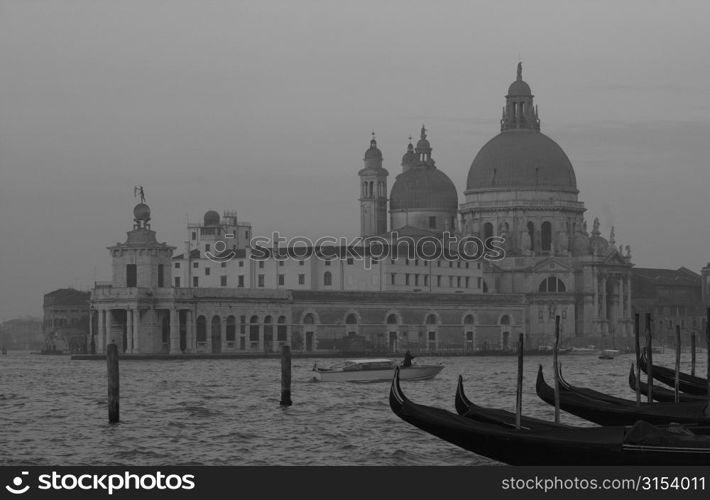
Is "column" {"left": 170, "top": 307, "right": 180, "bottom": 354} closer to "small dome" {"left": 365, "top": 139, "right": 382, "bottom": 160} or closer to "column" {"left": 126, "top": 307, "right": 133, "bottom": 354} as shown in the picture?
"column" {"left": 126, "top": 307, "right": 133, "bottom": 354}

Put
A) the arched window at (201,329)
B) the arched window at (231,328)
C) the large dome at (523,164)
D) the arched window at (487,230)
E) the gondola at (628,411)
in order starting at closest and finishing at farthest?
the gondola at (628,411), the arched window at (201,329), the arched window at (231,328), the large dome at (523,164), the arched window at (487,230)

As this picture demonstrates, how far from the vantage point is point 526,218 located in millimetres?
155750

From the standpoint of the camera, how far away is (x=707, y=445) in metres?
30.2

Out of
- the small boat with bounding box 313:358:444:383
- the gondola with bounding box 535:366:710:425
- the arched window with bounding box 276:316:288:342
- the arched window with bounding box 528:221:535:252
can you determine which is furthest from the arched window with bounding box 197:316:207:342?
the gondola with bounding box 535:366:710:425

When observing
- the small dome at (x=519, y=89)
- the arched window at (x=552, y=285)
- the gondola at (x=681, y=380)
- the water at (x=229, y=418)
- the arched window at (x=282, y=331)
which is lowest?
the water at (x=229, y=418)

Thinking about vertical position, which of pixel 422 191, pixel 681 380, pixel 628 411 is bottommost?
pixel 628 411

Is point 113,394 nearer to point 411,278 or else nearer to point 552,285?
point 411,278

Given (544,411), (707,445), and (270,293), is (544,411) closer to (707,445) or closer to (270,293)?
(707,445)

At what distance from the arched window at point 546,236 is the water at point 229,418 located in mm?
64110

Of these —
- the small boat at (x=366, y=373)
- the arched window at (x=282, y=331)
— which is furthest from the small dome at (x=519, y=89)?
the small boat at (x=366, y=373)

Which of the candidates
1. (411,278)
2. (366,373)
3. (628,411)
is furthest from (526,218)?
(628,411)

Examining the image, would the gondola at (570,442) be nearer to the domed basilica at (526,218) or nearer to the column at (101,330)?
the column at (101,330)

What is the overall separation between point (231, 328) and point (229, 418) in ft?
223

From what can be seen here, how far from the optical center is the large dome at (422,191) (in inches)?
6250
